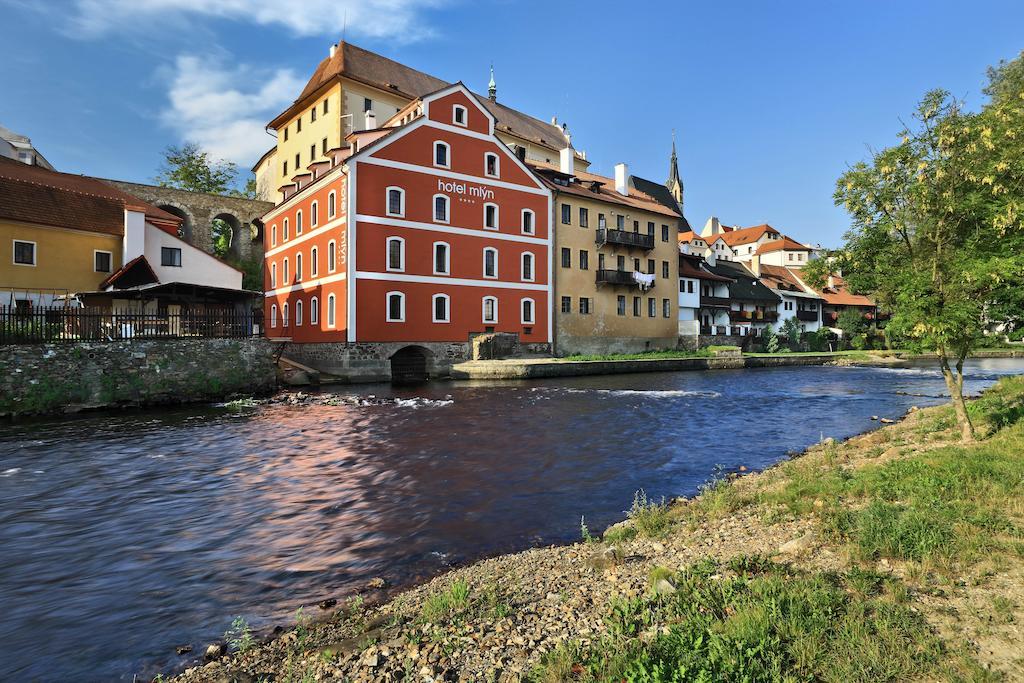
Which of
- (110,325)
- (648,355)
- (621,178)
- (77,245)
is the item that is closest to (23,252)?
(77,245)

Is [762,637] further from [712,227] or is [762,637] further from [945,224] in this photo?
[712,227]

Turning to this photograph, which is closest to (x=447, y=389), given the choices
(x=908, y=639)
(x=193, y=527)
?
(x=193, y=527)

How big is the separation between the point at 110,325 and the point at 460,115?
908 inches

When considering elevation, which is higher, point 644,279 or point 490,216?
point 490,216

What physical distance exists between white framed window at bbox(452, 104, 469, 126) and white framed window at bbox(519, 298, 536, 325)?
1240cm

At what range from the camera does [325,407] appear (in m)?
20.6

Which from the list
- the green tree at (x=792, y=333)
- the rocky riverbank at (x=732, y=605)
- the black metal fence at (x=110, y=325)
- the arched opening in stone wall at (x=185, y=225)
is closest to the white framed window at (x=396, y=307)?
the black metal fence at (x=110, y=325)

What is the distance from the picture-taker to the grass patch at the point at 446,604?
4457mm

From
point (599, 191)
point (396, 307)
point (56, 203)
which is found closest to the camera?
point (56, 203)

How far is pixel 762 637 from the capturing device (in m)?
3.41

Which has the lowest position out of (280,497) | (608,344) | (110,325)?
(280,497)

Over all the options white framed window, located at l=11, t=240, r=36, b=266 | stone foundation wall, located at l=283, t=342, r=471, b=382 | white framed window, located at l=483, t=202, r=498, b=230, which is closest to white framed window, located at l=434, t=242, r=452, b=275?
white framed window, located at l=483, t=202, r=498, b=230

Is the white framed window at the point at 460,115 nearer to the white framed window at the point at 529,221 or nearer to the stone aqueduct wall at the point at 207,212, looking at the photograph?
the white framed window at the point at 529,221

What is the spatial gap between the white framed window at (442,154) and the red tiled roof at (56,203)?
686 inches
